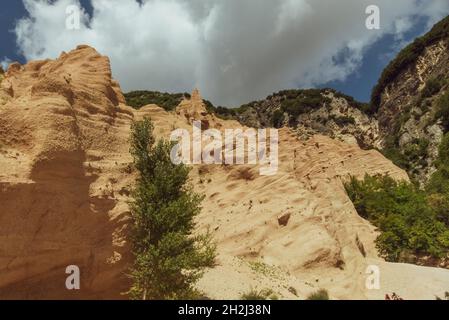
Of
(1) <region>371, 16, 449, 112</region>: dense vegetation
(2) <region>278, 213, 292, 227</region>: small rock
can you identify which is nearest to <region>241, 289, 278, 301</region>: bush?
(2) <region>278, 213, 292, 227</region>: small rock

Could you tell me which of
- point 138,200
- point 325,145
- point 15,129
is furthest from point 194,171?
point 325,145

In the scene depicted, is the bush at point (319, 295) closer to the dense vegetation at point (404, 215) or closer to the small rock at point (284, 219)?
the small rock at point (284, 219)

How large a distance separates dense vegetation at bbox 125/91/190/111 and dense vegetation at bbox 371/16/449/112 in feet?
221

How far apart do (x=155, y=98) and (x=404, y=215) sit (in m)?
65.8

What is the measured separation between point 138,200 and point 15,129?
6.46 m

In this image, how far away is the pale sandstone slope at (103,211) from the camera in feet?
62.9

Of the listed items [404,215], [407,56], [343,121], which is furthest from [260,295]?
[407,56]

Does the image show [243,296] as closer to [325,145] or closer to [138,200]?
[138,200]

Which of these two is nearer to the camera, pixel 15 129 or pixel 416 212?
pixel 15 129

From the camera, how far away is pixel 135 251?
21969 millimetres

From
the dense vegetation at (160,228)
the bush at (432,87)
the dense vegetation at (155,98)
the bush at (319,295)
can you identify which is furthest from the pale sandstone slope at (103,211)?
the bush at (432,87)

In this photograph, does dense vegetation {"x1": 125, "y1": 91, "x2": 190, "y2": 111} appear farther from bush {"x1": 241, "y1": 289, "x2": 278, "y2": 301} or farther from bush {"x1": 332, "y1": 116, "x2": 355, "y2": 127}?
bush {"x1": 241, "y1": 289, "x2": 278, "y2": 301}

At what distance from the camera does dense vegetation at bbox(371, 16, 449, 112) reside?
122750 millimetres

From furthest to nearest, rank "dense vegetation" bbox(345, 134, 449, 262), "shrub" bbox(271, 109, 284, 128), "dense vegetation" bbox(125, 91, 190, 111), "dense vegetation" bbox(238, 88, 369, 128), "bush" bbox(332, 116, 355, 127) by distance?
"dense vegetation" bbox(238, 88, 369, 128) < "bush" bbox(332, 116, 355, 127) < "shrub" bbox(271, 109, 284, 128) < "dense vegetation" bbox(125, 91, 190, 111) < "dense vegetation" bbox(345, 134, 449, 262)
